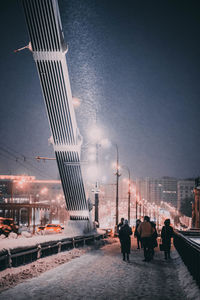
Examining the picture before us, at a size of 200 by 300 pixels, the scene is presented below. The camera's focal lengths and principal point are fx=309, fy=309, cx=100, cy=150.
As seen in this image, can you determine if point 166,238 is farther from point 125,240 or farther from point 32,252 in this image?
point 32,252

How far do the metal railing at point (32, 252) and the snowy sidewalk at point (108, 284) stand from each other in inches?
44.8

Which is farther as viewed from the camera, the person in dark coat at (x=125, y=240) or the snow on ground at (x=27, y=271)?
the person in dark coat at (x=125, y=240)

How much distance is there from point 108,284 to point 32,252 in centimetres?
406

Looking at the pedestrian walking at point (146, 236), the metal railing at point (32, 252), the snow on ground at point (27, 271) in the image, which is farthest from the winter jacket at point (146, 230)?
the metal railing at point (32, 252)

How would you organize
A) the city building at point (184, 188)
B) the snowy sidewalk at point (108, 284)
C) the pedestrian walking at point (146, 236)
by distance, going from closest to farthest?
the snowy sidewalk at point (108, 284) < the pedestrian walking at point (146, 236) < the city building at point (184, 188)

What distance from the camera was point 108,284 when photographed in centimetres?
735

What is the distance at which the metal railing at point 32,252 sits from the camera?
882cm

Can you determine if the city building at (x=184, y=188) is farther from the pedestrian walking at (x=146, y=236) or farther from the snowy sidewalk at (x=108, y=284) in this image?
the snowy sidewalk at (x=108, y=284)

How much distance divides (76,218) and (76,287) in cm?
1347

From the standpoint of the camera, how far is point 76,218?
20.4 meters

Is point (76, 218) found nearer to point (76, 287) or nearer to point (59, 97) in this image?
point (59, 97)

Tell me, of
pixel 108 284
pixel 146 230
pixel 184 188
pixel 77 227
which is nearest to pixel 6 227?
pixel 77 227

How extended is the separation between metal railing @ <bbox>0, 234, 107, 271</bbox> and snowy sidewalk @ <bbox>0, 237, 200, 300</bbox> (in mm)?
1137

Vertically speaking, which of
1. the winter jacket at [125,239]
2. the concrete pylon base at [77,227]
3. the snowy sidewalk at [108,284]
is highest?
the winter jacket at [125,239]
